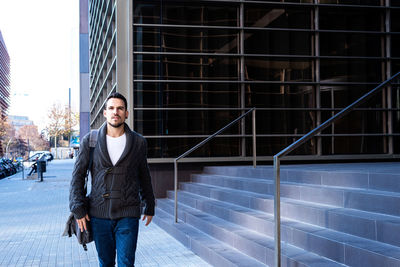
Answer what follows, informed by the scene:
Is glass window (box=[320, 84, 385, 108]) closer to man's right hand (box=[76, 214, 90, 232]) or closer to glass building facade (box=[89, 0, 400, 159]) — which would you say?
glass building facade (box=[89, 0, 400, 159])

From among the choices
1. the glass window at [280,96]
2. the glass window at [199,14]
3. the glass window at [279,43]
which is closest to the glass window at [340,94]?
the glass window at [280,96]

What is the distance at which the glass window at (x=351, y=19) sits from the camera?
12289mm

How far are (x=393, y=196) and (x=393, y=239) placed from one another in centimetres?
66

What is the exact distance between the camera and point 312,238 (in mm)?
4852

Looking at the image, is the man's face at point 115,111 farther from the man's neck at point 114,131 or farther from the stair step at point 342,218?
the stair step at point 342,218

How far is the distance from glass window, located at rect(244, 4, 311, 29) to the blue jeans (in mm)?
9659

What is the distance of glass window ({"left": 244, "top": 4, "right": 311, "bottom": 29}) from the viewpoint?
12.3 meters

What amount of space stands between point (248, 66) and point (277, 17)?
5.27ft

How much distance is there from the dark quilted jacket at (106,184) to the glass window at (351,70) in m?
9.56

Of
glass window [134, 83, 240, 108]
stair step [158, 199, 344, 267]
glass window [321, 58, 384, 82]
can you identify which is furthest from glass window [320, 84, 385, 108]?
stair step [158, 199, 344, 267]

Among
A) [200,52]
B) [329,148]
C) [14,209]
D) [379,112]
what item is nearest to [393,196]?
[379,112]

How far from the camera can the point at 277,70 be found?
12242mm

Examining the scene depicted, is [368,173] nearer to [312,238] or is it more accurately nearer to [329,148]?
[312,238]

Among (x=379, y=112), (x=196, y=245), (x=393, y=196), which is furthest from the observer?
(x=379, y=112)
